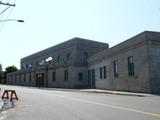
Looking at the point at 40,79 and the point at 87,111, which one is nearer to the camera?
the point at 87,111

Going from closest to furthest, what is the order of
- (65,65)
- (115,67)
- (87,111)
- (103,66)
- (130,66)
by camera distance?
(87,111) < (130,66) < (115,67) < (103,66) < (65,65)

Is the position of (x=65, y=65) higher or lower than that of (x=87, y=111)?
higher

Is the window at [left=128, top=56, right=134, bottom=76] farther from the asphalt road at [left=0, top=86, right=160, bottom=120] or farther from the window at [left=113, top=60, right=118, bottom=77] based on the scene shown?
the asphalt road at [left=0, top=86, right=160, bottom=120]

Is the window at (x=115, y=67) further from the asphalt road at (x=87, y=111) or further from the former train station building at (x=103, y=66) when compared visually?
the asphalt road at (x=87, y=111)

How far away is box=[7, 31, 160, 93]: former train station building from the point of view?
1142 inches

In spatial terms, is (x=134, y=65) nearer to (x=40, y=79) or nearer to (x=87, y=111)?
(x=87, y=111)

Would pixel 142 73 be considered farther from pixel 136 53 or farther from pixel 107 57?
pixel 107 57

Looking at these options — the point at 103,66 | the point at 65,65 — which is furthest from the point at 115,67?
the point at 65,65

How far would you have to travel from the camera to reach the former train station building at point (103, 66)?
29.0 m

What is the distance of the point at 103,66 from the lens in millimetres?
41656

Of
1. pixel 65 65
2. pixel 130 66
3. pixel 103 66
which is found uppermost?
pixel 65 65

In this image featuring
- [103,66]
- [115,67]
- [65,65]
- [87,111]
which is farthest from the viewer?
[65,65]

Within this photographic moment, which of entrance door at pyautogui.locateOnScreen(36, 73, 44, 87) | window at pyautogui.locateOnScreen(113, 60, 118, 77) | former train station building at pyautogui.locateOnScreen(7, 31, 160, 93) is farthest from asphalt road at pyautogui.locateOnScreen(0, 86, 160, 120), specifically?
entrance door at pyautogui.locateOnScreen(36, 73, 44, 87)

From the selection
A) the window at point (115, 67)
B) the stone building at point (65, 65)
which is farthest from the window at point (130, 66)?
the stone building at point (65, 65)
